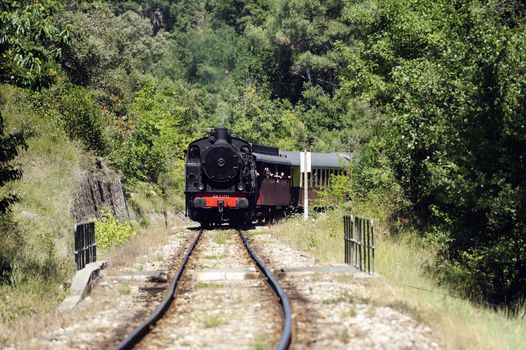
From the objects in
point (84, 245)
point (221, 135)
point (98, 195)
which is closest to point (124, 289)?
point (84, 245)

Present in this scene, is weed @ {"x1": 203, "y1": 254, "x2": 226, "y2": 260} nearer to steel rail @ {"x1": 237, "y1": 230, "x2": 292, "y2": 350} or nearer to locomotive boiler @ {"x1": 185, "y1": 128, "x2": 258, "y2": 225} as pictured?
steel rail @ {"x1": 237, "y1": 230, "x2": 292, "y2": 350}

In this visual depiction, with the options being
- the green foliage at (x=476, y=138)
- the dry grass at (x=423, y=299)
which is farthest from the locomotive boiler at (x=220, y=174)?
the green foliage at (x=476, y=138)

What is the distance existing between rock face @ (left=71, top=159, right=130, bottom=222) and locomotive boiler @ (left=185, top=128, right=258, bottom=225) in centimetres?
279

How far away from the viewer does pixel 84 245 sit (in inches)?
622

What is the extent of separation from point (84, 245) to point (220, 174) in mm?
14424

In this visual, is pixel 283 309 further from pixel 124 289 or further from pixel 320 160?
pixel 320 160

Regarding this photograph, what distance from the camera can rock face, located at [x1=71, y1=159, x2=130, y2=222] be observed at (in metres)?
24.2

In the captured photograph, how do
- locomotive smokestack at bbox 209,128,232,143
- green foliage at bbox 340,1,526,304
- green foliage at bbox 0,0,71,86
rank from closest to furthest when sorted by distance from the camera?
green foliage at bbox 0,0,71,86 < green foliage at bbox 340,1,526,304 < locomotive smokestack at bbox 209,128,232,143

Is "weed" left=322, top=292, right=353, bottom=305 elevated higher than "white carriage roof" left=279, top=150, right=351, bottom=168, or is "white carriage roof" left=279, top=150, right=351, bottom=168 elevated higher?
"white carriage roof" left=279, top=150, right=351, bottom=168

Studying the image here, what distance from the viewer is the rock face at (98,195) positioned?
79.6 feet

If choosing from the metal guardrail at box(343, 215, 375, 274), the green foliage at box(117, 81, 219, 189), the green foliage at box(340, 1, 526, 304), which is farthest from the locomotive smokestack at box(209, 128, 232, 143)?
the metal guardrail at box(343, 215, 375, 274)

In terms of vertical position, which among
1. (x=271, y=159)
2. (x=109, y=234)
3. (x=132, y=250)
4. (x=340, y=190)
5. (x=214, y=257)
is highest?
(x=271, y=159)

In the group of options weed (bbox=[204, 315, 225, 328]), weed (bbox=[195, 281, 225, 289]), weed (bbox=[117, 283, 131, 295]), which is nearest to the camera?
weed (bbox=[204, 315, 225, 328])

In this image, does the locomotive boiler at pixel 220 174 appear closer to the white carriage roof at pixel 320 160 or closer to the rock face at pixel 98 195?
the rock face at pixel 98 195
